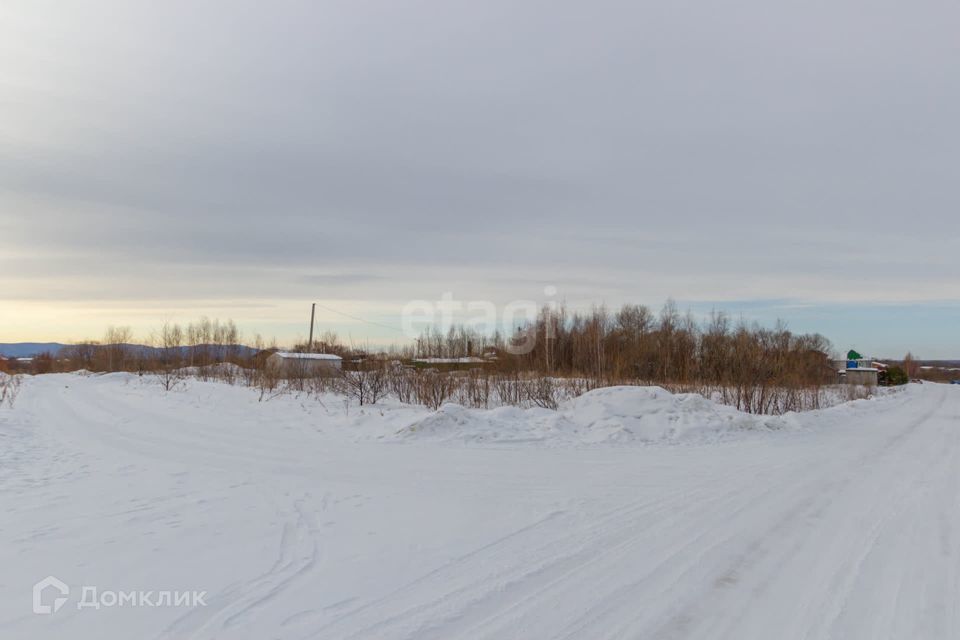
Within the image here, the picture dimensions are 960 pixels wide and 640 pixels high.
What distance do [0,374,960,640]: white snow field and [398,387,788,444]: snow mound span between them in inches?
20.8

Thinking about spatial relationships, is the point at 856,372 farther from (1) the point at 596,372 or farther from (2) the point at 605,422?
(2) the point at 605,422

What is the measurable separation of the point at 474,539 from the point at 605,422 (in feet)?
27.5

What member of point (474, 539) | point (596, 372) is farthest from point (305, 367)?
point (474, 539)

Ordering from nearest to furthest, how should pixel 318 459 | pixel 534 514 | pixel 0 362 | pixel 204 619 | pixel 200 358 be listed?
1. pixel 204 619
2. pixel 534 514
3. pixel 318 459
4. pixel 200 358
5. pixel 0 362

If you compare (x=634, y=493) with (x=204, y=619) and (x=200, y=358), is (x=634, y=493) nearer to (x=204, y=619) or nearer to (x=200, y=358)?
(x=204, y=619)

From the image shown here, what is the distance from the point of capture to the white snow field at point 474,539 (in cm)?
354

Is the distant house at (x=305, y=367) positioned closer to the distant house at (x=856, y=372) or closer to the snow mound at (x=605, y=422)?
the snow mound at (x=605, y=422)

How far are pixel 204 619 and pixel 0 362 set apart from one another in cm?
6814

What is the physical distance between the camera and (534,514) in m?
5.97

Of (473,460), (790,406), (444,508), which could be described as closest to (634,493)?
(444,508)

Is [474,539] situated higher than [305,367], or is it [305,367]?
[305,367]

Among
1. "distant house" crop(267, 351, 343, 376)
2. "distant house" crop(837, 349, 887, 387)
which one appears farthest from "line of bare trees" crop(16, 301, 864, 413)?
"distant house" crop(837, 349, 887, 387)

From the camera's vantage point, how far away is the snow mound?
11.8 m

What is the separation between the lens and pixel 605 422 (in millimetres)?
12953
